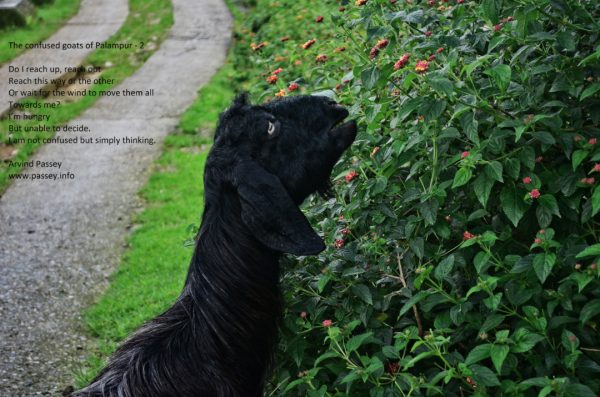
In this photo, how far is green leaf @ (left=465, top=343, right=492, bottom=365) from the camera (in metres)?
3.25

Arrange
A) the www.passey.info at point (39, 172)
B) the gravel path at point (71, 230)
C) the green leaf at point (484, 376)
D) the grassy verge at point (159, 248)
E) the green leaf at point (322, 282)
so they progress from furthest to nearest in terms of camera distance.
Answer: the www.passey.info at point (39, 172) < the grassy verge at point (159, 248) < the gravel path at point (71, 230) < the green leaf at point (322, 282) < the green leaf at point (484, 376)

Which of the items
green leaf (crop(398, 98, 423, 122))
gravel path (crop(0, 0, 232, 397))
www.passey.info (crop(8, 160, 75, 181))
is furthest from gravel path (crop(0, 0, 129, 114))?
green leaf (crop(398, 98, 423, 122))

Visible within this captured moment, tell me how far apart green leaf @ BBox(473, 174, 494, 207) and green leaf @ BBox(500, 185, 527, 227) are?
110 mm

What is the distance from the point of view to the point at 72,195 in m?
9.13

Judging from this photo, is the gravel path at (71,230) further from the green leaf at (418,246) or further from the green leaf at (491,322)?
the green leaf at (491,322)

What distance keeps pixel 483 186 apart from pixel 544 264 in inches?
17.7

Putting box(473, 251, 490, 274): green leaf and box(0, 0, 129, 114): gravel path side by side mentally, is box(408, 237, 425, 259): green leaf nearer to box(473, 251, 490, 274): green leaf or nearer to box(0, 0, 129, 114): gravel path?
box(473, 251, 490, 274): green leaf

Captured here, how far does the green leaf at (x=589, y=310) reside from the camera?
10.8ft

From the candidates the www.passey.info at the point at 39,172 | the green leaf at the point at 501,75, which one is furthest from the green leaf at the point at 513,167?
the www.passey.info at the point at 39,172

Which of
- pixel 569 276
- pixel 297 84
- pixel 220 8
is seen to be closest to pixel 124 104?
pixel 220 8

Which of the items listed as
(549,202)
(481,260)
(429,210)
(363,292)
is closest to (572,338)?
(481,260)

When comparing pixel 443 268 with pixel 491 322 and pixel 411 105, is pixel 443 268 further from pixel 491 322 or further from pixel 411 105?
pixel 411 105

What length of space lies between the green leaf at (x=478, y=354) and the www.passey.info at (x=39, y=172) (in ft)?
23.6

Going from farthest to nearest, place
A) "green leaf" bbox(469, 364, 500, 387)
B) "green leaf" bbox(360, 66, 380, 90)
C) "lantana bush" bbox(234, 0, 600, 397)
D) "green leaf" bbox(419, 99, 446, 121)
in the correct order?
"green leaf" bbox(360, 66, 380, 90)
"green leaf" bbox(419, 99, 446, 121)
"lantana bush" bbox(234, 0, 600, 397)
"green leaf" bbox(469, 364, 500, 387)
